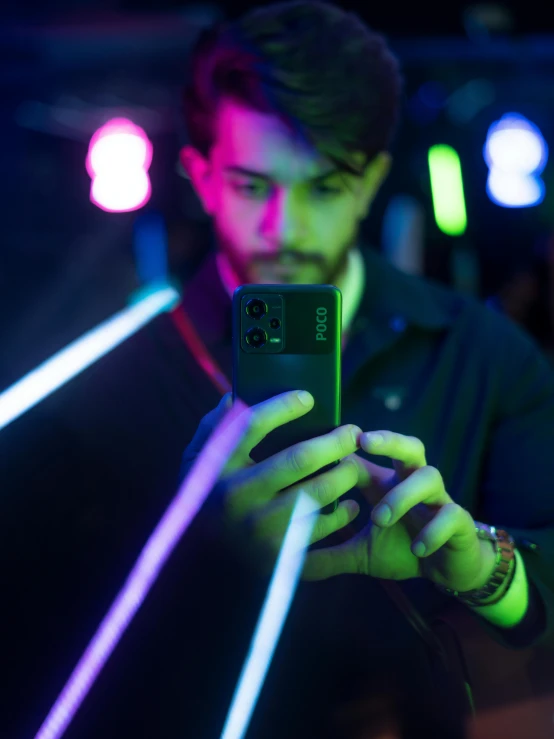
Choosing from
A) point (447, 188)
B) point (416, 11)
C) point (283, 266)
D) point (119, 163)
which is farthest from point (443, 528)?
point (447, 188)

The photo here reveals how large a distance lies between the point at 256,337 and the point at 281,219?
273 millimetres

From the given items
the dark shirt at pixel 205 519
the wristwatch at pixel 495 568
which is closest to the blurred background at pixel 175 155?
the dark shirt at pixel 205 519

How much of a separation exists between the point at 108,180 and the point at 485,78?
2.03 meters

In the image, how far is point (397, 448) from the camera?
2.44 ft

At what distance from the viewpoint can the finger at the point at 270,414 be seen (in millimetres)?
710

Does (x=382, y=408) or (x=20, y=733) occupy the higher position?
(x=382, y=408)

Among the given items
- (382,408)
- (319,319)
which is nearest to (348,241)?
(382,408)

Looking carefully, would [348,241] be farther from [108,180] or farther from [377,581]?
[108,180]

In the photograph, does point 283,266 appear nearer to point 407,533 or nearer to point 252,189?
point 252,189

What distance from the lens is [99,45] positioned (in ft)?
10.4

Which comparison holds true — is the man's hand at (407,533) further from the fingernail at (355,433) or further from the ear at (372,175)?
the ear at (372,175)

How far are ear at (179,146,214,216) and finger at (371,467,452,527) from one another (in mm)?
505

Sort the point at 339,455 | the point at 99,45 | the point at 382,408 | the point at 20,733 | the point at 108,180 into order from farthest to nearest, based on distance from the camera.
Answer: the point at 99,45 < the point at 108,180 < the point at 382,408 < the point at 20,733 < the point at 339,455

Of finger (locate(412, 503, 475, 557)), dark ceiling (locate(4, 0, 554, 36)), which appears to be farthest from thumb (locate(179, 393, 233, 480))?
dark ceiling (locate(4, 0, 554, 36))
